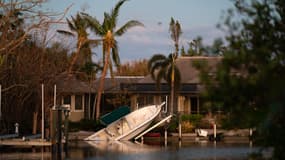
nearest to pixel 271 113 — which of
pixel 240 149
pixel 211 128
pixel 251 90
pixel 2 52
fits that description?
pixel 251 90

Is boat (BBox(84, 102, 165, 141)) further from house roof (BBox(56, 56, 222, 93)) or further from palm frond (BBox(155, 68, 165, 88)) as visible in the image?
palm frond (BBox(155, 68, 165, 88))

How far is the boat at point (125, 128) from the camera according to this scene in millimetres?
41562

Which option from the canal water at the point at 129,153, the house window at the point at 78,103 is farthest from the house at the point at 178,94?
the canal water at the point at 129,153

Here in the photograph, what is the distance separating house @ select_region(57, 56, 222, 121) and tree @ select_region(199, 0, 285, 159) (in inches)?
1527

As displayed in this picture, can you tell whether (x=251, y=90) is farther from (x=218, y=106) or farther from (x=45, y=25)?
(x=45, y=25)

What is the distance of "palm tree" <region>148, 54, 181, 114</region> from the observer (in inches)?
1968

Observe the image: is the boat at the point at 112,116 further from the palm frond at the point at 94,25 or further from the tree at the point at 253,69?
the tree at the point at 253,69

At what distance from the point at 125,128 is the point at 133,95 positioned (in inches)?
535

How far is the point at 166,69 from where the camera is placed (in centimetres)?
Answer: 5069

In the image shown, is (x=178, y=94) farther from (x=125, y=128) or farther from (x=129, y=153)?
(x=129, y=153)

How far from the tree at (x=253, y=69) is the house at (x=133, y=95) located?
38.8 meters

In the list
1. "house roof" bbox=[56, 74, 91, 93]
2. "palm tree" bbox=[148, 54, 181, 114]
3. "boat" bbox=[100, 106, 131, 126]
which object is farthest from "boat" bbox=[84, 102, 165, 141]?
"palm tree" bbox=[148, 54, 181, 114]

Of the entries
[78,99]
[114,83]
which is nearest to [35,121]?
[78,99]

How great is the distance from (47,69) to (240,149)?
15493 mm
